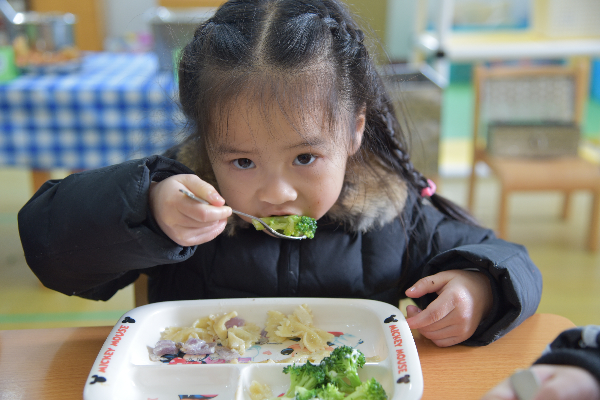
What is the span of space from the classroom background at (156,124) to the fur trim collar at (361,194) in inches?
4.7

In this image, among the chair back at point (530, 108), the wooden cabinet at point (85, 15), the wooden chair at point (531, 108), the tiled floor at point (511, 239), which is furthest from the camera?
the wooden cabinet at point (85, 15)

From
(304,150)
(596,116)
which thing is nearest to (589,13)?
(596,116)

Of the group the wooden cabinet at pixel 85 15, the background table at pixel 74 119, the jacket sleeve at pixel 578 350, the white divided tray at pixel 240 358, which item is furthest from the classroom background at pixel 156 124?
the wooden cabinet at pixel 85 15

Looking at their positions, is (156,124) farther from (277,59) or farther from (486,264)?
(486,264)

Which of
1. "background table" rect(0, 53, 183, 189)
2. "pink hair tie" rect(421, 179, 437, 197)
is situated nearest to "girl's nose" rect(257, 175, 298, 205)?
"pink hair tie" rect(421, 179, 437, 197)

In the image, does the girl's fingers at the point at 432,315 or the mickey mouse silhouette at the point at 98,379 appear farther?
the girl's fingers at the point at 432,315

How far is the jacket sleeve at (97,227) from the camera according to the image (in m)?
0.87

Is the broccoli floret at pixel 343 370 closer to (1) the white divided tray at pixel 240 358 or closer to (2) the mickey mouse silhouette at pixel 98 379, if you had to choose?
(1) the white divided tray at pixel 240 358

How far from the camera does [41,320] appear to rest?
2.28m

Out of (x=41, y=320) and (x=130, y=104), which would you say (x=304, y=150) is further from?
(x=41, y=320)

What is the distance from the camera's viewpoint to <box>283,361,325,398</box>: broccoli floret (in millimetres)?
747

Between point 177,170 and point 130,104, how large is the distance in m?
1.59

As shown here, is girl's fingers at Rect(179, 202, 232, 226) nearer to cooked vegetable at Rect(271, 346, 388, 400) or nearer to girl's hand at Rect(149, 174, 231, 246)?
girl's hand at Rect(149, 174, 231, 246)

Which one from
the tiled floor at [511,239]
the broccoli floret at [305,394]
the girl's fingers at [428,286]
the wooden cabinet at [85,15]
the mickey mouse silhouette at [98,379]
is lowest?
the tiled floor at [511,239]
